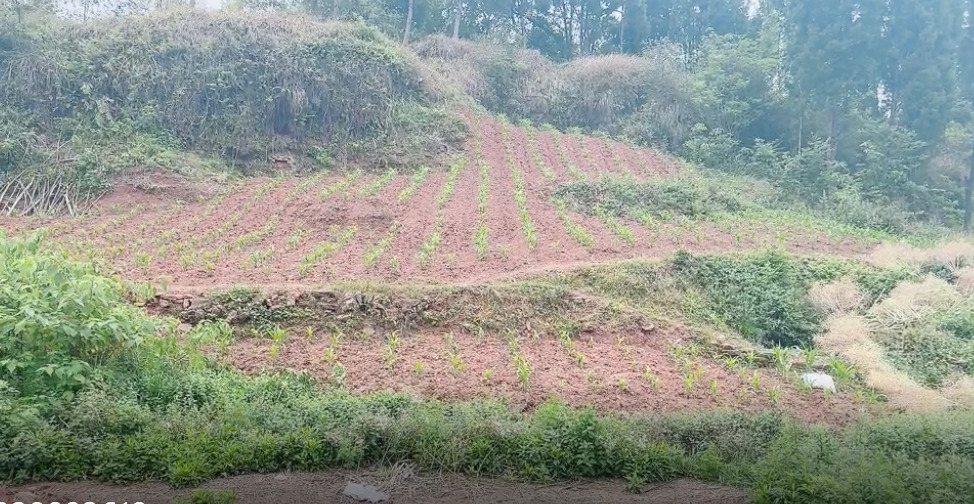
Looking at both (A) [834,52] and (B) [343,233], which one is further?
(A) [834,52]

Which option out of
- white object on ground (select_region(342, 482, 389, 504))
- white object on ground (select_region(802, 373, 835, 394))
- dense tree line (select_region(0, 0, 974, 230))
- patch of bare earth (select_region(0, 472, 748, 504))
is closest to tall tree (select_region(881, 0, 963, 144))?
dense tree line (select_region(0, 0, 974, 230))

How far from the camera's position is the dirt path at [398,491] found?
461cm

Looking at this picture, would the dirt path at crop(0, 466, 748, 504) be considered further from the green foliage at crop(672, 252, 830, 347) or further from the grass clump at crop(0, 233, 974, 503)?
the green foliage at crop(672, 252, 830, 347)

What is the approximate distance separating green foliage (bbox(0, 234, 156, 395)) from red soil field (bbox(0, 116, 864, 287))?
2610 millimetres

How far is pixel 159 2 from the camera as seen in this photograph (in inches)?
858

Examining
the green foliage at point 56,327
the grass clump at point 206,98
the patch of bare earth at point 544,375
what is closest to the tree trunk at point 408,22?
the grass clump at point 206,98

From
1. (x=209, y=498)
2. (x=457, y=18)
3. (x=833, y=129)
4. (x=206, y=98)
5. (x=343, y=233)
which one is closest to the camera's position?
(x=209, y=498)

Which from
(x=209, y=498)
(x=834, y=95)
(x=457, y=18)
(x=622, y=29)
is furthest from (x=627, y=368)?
(x=622, y=29)

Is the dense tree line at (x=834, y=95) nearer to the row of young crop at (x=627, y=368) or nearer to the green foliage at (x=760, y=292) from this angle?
the green foliage at (x=760, y=292)

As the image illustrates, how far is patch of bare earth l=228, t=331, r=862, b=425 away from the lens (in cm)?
677

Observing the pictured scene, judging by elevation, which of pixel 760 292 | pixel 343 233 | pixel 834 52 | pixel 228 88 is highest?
pixel 834 52

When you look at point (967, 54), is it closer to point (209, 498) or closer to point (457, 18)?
point (457, 18)

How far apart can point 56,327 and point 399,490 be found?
300cm

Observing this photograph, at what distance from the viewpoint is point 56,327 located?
5.32 metres
